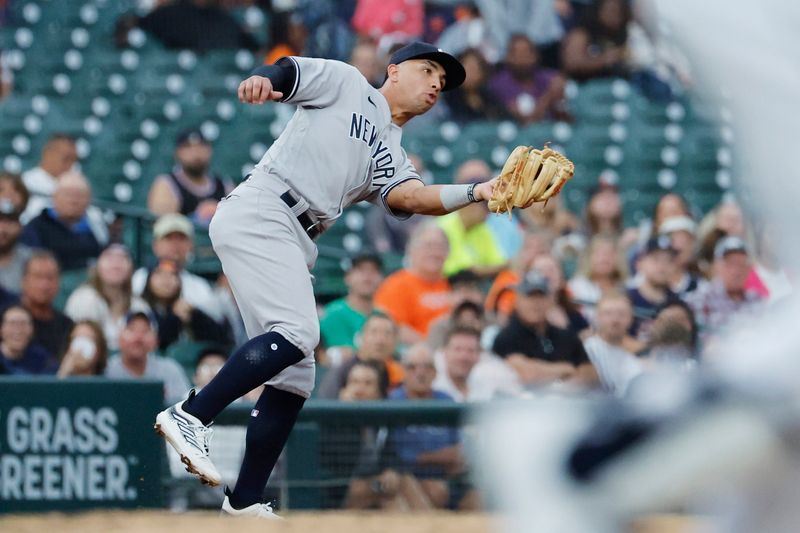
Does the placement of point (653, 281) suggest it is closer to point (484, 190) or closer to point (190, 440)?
point (484, 190)

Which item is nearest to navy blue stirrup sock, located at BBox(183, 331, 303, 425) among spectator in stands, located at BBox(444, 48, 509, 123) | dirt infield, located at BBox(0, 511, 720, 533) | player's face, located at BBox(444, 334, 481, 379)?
dirt infield, located at BBox(0, 511, 720, 533)

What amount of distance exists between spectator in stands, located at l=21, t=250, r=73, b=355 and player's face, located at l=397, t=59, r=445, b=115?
2645mm

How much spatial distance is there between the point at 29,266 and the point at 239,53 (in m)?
4.52

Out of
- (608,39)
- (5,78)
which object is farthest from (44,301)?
(608,39)

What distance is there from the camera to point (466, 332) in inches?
268

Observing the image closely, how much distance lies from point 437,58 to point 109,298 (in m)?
3.00

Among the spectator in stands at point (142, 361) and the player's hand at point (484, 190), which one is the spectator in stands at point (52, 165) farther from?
the player's hand at point (484, 190)

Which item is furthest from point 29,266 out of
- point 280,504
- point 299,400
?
point 299,400

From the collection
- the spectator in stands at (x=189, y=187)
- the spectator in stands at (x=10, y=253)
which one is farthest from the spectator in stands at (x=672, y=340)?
the spectator in stands at (x=10, y=253)

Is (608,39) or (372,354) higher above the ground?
(608,39)

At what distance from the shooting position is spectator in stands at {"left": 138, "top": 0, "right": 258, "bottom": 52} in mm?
10930

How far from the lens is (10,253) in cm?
712

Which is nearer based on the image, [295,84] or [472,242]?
[295,84]

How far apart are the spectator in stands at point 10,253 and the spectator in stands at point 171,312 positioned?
66cm
